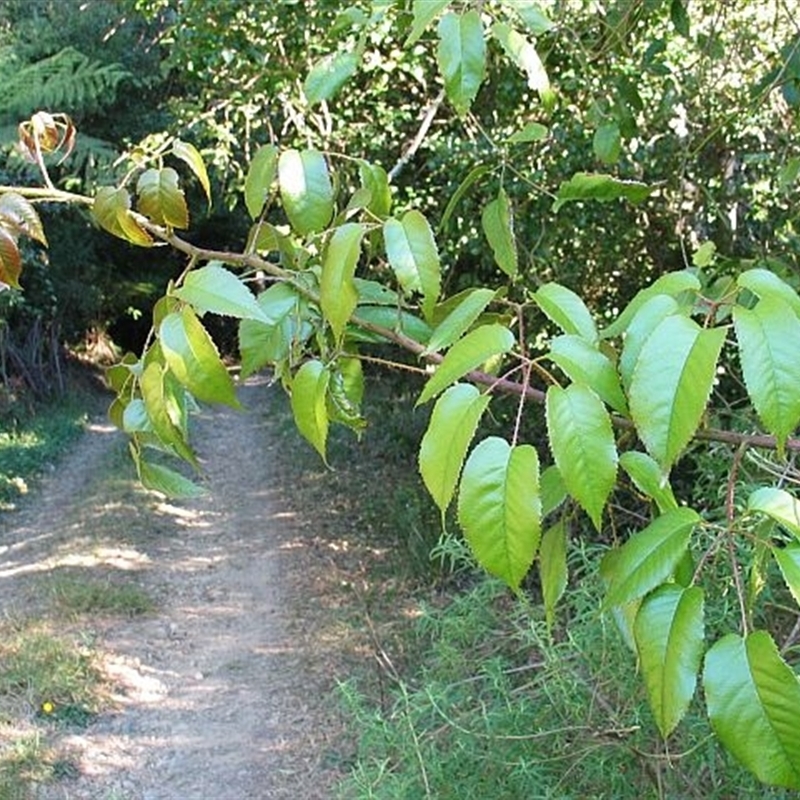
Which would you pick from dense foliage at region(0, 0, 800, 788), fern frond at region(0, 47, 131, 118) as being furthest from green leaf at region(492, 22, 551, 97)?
fern frond at region(0, 47, 131, 118)

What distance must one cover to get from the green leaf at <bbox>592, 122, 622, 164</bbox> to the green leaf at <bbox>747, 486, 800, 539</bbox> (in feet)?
5.53

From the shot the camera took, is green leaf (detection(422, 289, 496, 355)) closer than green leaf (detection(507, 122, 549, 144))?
Yes

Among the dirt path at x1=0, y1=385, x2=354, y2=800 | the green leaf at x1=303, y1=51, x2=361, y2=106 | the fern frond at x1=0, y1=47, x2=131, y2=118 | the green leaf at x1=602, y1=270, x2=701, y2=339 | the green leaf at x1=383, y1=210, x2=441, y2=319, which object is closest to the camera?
the green leaf at x1=602, y1=270, x2=701, y2=339

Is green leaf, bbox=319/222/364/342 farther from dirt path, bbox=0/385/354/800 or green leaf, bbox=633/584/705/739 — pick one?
dirt path, bbox=0/385/354/800

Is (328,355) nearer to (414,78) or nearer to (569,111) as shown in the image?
(569,111)

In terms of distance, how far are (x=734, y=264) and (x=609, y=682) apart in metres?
1.12

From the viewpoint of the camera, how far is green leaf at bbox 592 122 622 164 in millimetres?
2482

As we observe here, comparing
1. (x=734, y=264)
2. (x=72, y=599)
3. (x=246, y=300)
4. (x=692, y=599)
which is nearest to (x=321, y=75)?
(x=246, y=300)

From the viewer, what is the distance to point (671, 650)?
0.86 metres

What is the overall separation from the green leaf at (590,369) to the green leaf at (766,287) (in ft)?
0.47

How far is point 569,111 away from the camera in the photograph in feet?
17.9

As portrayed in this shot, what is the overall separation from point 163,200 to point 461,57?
1.44 ft

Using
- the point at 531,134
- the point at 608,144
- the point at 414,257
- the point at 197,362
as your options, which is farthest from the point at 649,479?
the point at 608,144

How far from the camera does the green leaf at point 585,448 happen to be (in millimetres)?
853
